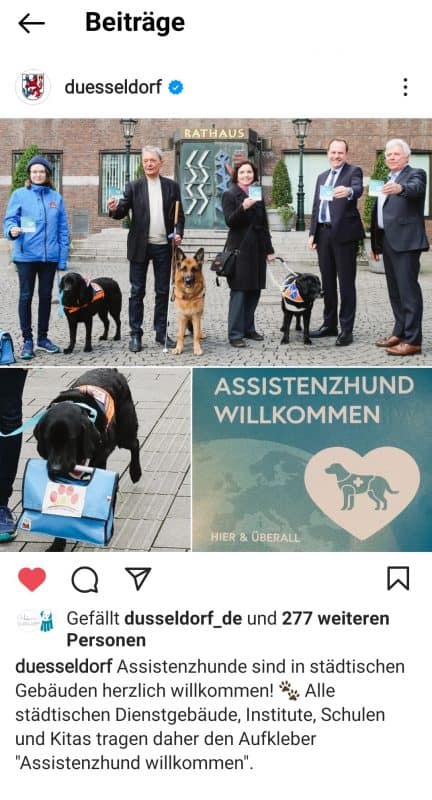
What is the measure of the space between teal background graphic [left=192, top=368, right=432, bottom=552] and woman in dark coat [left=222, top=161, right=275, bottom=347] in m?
0.53

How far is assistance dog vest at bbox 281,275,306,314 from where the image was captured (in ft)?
11.1

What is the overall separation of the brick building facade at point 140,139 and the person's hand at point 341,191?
0.09 metres

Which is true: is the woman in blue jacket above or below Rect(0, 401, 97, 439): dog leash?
above

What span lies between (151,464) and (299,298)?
0.82 metres

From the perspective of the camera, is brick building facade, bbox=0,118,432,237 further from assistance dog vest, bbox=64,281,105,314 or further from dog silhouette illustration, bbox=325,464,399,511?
dog silhouette illustration, bbox=325,464,399,511

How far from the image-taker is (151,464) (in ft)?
11.5

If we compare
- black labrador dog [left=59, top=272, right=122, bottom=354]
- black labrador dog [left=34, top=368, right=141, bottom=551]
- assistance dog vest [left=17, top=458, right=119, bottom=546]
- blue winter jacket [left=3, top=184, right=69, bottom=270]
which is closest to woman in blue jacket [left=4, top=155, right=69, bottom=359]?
blue winter jacket [left=3, top=184, right=69, bottom=270]

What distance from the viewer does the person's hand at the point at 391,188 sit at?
3262 millimetres

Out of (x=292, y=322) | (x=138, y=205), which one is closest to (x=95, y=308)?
(x=138, y=205)
